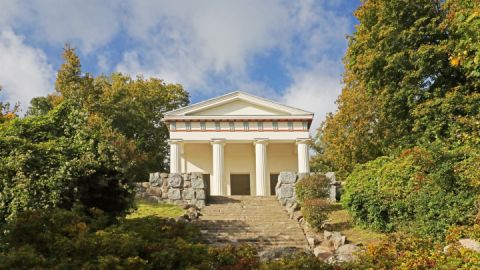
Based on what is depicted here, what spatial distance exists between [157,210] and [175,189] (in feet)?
7.72

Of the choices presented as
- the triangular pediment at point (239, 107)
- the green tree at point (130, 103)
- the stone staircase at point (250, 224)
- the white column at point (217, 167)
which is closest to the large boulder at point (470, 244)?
the stone staircase at point (250, 224)

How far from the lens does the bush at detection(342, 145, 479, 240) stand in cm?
1349

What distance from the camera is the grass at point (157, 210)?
19.5m

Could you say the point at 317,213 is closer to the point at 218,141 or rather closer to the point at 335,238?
the point at 335,238

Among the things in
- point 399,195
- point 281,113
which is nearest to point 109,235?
point 399,195

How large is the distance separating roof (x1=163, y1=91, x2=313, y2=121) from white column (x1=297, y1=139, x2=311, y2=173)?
1.69 m

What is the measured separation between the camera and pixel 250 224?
18.1m

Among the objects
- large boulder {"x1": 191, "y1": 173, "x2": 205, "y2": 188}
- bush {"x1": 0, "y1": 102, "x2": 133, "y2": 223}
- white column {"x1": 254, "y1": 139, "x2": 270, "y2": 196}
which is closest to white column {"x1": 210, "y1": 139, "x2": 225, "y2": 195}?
white column {"x1": 254, "y1": 139, "x2": 270, "y2": 196}

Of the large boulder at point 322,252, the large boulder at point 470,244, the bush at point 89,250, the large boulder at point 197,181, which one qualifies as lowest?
the large boulder at point 322,252

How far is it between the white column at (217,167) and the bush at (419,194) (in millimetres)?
12875

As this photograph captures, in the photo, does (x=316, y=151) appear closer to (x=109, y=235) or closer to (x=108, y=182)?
(x=108, y=182)

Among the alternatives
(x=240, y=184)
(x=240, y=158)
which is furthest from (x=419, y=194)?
(x=240, y=184)

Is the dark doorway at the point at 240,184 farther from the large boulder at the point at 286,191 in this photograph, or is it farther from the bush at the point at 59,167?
the bush at the point at 59,167

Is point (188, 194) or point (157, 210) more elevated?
point (188, 194)
